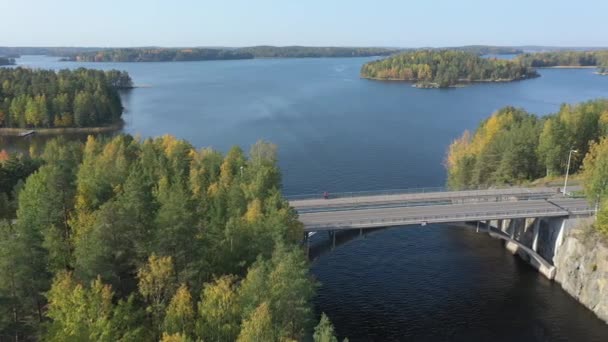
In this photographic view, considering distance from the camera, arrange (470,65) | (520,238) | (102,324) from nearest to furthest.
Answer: (102,324) < (520,238) < (470,65)

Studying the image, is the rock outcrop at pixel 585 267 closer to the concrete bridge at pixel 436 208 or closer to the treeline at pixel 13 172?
the concrete bridge at pixel 436 208

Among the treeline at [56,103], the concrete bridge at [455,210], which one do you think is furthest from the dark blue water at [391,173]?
the treeline at [56,103]

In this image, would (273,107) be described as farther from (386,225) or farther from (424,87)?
(386,225)

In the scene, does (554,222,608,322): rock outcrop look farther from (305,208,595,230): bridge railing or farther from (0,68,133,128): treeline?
(0,68,133,128): treeline

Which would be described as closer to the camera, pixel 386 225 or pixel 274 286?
pixel 274 286

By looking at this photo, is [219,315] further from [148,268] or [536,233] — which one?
[536,233]

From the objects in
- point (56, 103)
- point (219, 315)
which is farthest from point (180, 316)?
point (56, 103)

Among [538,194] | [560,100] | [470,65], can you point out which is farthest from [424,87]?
[538,194]
